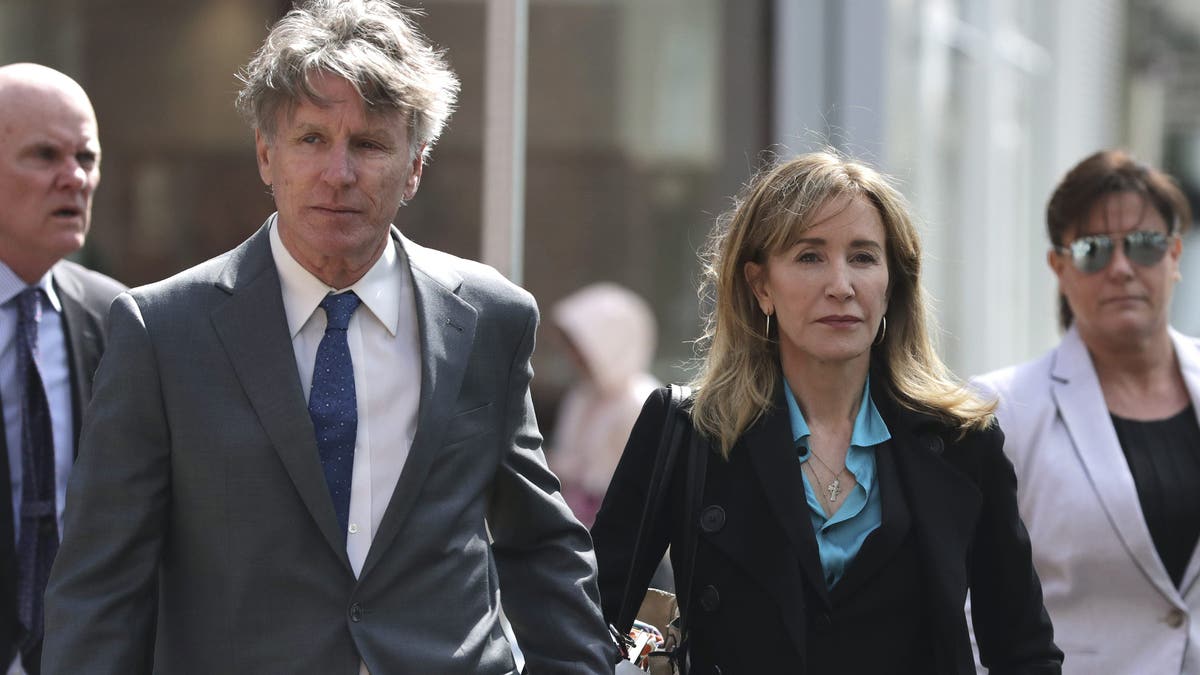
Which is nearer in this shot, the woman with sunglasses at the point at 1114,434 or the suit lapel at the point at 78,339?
the suit lapel at the point at 78,339

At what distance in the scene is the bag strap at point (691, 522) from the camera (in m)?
3.63

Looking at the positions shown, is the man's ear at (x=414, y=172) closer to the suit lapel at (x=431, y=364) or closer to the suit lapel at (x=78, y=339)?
the suit lapel at (x=431, y=364)

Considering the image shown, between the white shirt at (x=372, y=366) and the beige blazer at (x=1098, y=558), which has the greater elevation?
the white shirt at (x=372, y=366)

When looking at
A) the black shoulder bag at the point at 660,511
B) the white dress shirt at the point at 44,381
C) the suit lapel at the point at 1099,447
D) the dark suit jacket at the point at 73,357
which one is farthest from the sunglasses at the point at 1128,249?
the white dress shirt at the point at 44,381

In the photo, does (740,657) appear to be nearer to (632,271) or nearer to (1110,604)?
(1110,604)

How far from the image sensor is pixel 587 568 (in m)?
3.53

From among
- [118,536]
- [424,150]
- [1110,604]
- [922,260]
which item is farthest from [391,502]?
[1110,604]

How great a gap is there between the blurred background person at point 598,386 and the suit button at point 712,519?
4096mm

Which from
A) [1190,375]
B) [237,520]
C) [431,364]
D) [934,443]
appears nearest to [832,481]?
[934,443]

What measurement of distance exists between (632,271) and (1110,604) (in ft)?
19.6

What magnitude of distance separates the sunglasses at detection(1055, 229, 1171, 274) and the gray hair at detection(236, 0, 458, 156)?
7.03 ft

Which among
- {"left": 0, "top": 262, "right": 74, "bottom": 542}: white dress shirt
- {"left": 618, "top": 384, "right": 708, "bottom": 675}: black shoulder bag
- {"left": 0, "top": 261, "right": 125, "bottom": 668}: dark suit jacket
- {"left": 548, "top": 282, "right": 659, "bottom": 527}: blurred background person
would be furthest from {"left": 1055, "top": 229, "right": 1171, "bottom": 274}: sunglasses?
{"left": 548, "top": 282, "right": 659, "bottom": 527}: blurred background person

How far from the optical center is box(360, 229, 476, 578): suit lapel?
10.6 ft

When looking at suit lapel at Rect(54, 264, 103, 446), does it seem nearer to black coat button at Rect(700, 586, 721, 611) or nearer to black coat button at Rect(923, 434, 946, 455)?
black coat button at Rect(700, 586, 721, 611)
